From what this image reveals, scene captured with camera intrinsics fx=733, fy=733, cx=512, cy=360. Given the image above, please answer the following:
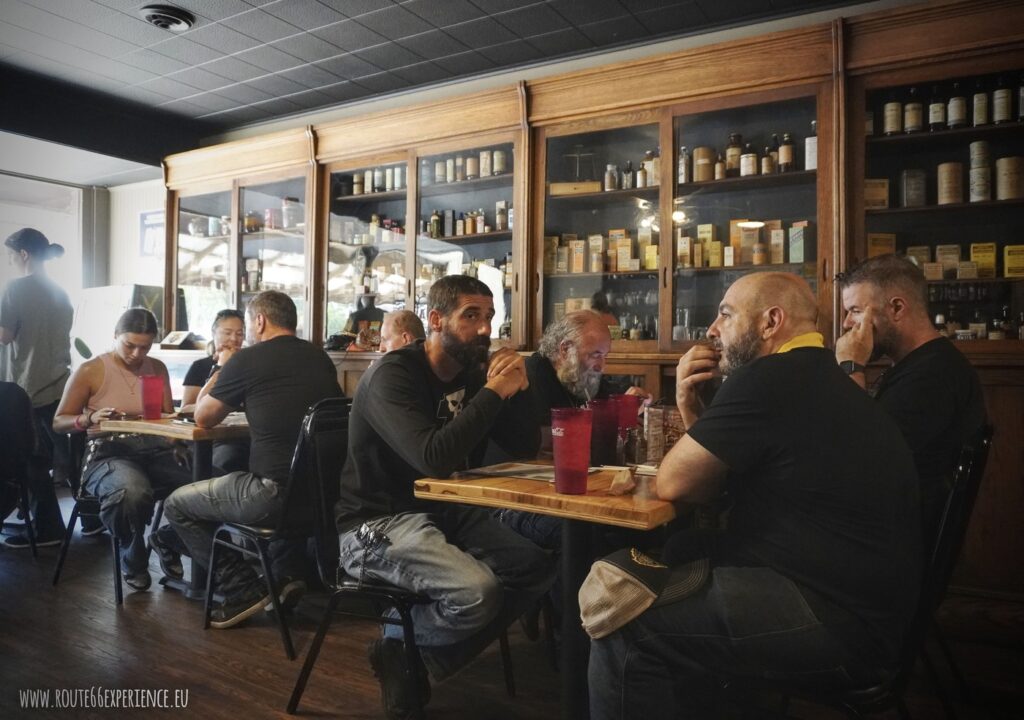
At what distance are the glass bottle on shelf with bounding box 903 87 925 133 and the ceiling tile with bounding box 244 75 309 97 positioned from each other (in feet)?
12.3

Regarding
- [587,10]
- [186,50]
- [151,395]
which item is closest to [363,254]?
[186,50]

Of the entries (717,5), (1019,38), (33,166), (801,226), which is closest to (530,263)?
(801,226)

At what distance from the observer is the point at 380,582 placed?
187 centimetres

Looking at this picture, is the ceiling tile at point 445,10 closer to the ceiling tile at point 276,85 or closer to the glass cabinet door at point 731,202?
the glass cabinet door at point 731,202

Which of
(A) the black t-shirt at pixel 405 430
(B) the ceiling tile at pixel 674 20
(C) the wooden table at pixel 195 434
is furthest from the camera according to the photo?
(B) the ceiling tile at pixel 674 20

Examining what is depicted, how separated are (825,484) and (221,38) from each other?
4351 mm

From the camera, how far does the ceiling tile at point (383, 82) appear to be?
4898mm

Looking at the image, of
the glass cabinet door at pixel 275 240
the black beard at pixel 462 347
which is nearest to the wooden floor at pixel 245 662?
the black beard at pixel 462 347

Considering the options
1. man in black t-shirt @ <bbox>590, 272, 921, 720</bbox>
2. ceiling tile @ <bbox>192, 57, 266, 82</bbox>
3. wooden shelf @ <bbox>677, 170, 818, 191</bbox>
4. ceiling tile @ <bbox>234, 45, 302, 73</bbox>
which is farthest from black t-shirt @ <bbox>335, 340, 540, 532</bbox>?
ceiling tile @ <bbox>192, 57, 266, 82</bbox>

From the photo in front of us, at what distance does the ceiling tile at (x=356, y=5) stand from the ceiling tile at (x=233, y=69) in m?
1.09

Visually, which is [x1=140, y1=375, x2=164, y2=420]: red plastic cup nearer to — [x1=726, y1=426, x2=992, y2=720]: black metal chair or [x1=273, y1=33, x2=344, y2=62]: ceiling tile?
[x1=273, y1=33, x2=344, y2=62]: ceiling tile

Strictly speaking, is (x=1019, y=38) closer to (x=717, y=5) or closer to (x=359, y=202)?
(x=717, y=5)

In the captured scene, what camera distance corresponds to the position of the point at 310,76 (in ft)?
16.0

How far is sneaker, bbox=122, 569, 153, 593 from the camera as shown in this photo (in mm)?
3113
